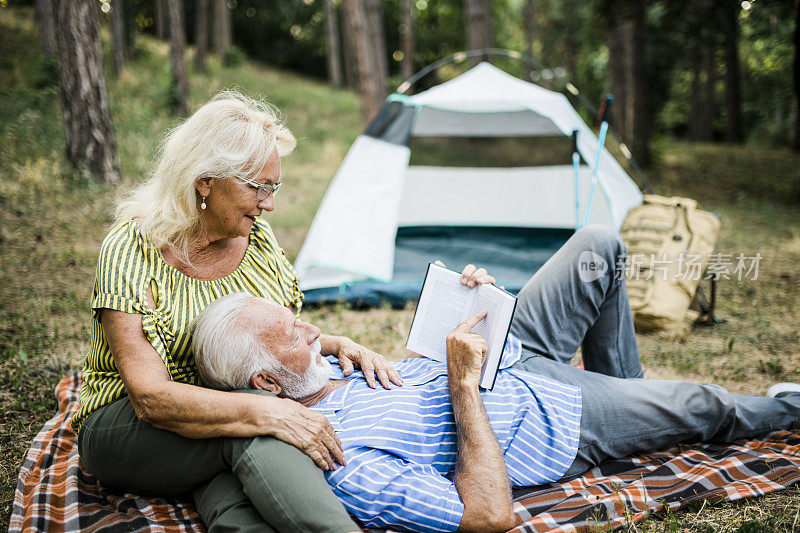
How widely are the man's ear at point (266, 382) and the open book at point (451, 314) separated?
1.63ft

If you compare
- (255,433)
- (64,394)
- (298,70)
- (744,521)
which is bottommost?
(744,521)

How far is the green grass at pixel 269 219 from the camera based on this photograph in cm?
259

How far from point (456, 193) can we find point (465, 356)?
13.0 ft

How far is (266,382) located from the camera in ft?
5.51

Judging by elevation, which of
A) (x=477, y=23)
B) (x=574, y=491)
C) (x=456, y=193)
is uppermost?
(x=477, y=23)

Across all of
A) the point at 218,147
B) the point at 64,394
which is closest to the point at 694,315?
the point at 218,147

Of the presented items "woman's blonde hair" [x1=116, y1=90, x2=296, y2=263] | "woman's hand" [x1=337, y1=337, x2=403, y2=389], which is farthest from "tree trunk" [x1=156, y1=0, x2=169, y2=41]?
"woman's hand" [x1=337, y1=337, x2=403, y2=389]

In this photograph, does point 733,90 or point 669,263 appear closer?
point 669,263

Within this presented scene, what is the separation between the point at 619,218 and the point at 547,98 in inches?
38.6

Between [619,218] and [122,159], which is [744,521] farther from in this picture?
[122,159]

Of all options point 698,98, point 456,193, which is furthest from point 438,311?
point 698,98

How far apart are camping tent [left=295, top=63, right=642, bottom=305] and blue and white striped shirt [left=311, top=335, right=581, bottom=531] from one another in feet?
6.44

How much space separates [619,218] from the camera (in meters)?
4.05

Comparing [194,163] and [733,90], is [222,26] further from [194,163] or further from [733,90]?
[194,163]
